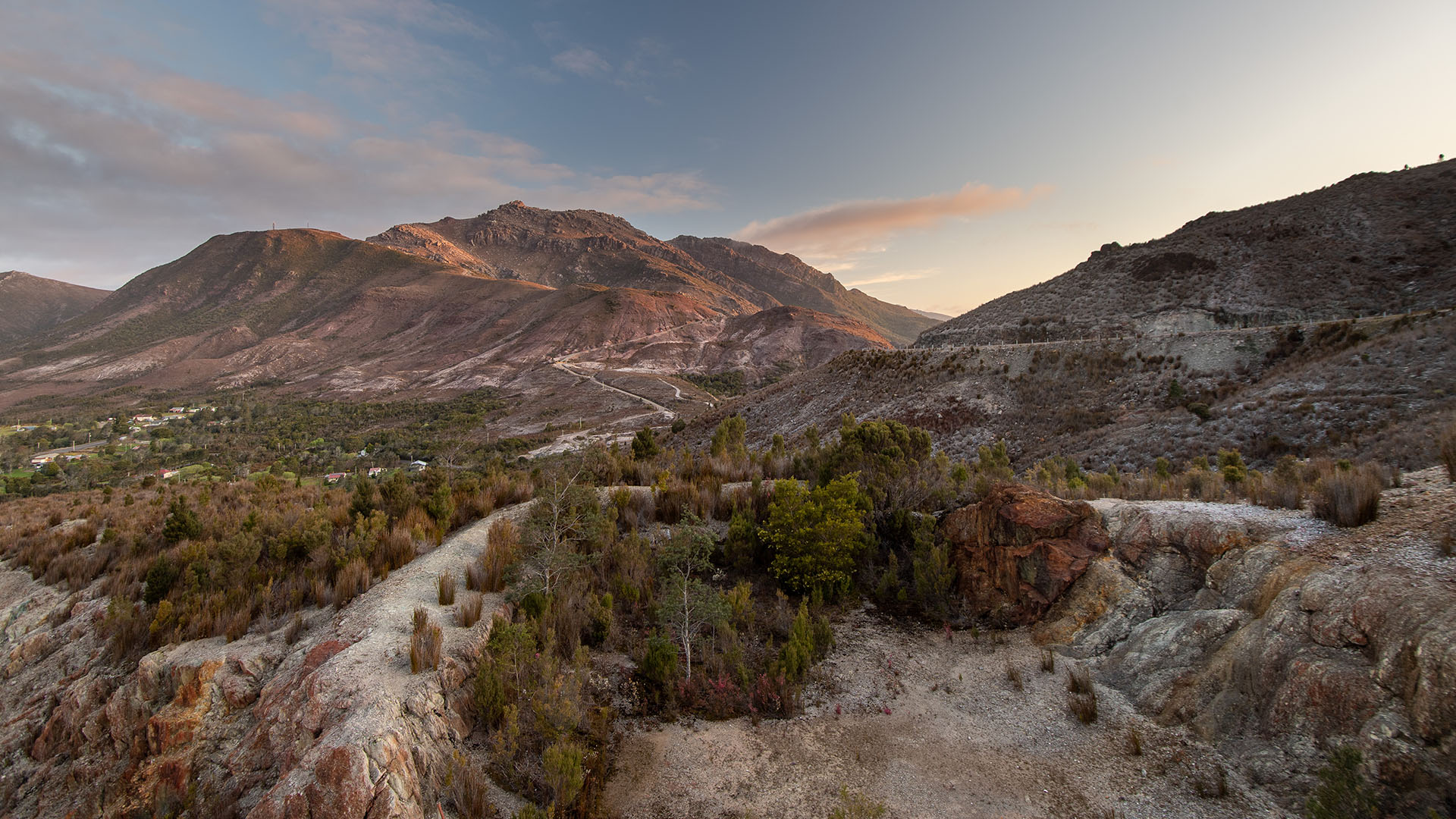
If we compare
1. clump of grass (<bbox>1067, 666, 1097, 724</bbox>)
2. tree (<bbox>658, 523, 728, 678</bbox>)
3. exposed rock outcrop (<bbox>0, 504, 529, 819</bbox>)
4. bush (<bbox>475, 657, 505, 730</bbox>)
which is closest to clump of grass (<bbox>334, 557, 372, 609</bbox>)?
exposed rock outcrop (<bbox>0, 504, 529, 819</bbox>)

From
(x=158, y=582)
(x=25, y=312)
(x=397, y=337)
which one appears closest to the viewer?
(x=158, y=582)

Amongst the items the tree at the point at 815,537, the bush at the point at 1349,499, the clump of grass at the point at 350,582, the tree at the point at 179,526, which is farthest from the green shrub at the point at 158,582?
the bush at the point at 1349,499

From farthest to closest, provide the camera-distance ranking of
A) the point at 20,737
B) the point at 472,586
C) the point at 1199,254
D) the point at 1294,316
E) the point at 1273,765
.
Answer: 1. the point at 1199,254
2. the point at 1294,316
3. the point at 472,586
4. the point at 20,737
5. the point at 1273,765

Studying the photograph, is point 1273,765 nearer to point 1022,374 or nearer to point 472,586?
point 472,586

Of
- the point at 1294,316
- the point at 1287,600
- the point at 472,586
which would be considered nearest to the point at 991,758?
the point at 1287,600

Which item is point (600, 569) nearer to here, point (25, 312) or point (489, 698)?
point (489, 698)

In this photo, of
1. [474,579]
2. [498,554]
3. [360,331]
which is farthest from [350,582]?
[360,331]
